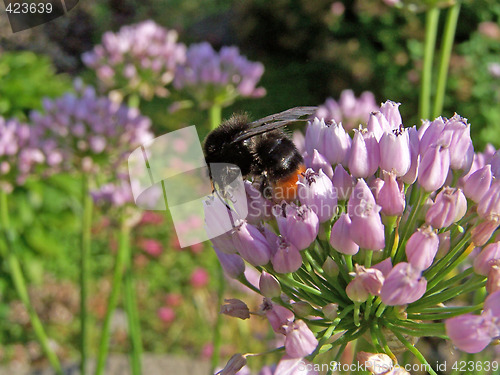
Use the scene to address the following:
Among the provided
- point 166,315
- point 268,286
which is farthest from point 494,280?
point 166,315

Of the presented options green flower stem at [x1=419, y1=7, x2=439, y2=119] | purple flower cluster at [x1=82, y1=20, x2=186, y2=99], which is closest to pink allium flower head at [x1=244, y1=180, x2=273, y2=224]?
green flower stem at [x1=419, y1=7, x2=439, y2=119]

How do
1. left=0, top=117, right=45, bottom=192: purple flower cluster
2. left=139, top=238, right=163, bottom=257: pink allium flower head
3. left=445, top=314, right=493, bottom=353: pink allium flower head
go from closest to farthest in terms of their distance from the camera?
left=445, top=314, right=493, bottom=353: pink allium flower head
left=0, top=117, right=45, bottom=192: purple flower cluster
left=139, top=238, right=163, bottom=257: pink allium flower head

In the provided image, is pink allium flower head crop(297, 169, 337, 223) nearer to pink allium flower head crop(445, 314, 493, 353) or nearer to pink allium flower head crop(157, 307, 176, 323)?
pink allium flower head crop(445, 314, 493, 353)

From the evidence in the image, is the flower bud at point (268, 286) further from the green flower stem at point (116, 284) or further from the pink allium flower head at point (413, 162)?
the green flower stem at point (116, 284)

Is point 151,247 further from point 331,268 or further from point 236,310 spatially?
point 331,268

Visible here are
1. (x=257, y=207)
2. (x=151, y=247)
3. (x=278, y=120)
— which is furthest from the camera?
(x=151, y=247)

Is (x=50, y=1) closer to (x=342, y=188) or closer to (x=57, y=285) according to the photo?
(x=342, y=188)
